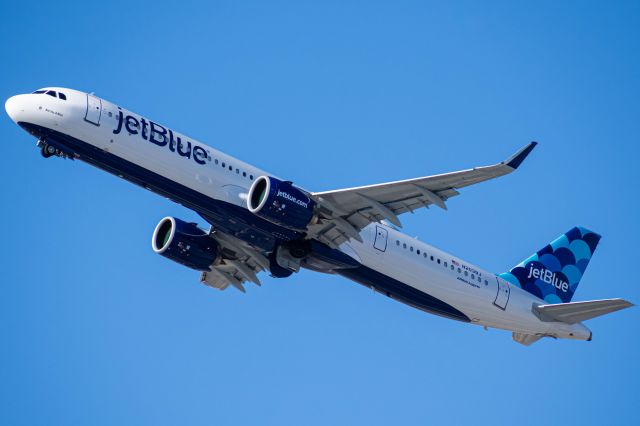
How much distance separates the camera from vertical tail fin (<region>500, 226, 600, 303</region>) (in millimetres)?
45631

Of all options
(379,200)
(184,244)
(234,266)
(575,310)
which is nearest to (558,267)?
(575,310)

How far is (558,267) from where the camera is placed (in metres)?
47.2

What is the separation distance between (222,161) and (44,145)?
23.0 feet

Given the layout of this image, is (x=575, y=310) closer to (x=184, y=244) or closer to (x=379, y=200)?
(x=379, y=200)

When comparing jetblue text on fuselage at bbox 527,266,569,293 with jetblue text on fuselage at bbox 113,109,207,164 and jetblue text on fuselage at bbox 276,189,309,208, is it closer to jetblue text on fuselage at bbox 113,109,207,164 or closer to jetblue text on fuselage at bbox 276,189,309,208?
jetblue text on fuselage at bbox 276,189,309,208

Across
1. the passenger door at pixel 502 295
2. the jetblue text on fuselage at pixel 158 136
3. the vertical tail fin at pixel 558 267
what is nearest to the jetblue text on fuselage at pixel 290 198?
the jetblue text on fuselage at pixel 158 136

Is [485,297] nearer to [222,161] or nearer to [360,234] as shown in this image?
[360,234]

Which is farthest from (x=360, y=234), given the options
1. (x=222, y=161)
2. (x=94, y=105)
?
(x=94, y=105)

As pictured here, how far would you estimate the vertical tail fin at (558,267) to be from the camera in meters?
45.6

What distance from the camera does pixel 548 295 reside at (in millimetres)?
45750

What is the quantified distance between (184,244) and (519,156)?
16900 millimetres

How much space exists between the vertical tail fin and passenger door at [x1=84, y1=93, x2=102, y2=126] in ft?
68.1

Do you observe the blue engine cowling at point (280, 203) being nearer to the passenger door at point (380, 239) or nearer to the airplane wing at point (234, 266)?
the passenger door at point (380, 239)

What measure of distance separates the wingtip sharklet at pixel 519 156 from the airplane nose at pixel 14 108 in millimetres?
18574
